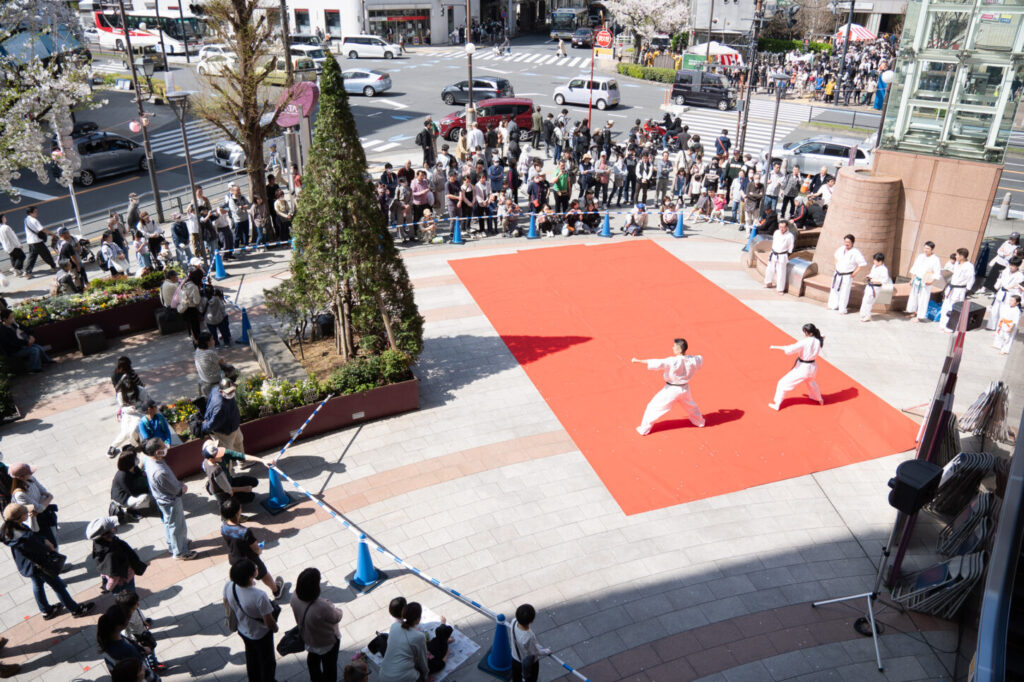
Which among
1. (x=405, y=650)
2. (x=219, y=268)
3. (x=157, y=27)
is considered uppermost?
(x=157, y=27)

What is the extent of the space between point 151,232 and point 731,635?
16.1 metres

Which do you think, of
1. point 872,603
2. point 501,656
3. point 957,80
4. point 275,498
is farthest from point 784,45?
point 501,656

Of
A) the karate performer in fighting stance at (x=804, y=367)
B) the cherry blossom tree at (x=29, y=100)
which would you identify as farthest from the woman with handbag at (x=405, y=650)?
the cherry blossom tree at (x=29, y=100)

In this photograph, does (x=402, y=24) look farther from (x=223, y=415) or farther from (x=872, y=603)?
(x=872, y=603)

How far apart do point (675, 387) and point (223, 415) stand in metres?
6.57

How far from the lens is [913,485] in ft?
24.9

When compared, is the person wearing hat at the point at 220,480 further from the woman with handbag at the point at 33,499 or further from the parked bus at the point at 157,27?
the parked bus at the point at 157,27

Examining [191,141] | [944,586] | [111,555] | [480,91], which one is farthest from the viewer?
[480,91]

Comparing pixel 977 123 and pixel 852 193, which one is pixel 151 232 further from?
pixel 977 123

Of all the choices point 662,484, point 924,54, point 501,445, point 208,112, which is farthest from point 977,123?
point 208,112

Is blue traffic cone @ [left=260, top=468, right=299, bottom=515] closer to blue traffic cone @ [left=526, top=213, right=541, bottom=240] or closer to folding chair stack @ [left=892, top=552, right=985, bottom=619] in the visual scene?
A: folding chair stack @ [left=892, top=552, right=985, bottom=619]

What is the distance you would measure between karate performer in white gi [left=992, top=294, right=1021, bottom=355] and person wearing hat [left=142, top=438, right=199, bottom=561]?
594 inches

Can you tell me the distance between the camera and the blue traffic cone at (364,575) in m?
8.80

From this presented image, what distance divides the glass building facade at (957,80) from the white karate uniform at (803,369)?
→ 746 centimetres
